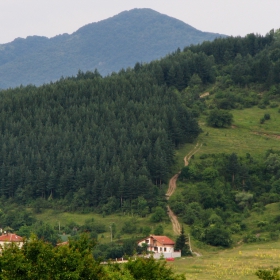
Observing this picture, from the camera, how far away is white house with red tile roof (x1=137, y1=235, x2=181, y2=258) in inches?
3792

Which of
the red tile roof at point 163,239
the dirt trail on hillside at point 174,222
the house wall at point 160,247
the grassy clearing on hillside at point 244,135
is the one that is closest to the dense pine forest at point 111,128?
the dirt trail on hillside at point 174,222

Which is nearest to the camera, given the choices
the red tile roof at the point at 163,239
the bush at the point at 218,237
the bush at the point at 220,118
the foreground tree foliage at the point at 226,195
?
the red tile roof at the point at 163,239

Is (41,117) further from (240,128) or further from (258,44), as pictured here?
(258,44)

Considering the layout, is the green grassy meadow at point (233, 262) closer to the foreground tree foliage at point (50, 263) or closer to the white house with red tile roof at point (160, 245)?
the white house with red tile roof at point (160, 245)

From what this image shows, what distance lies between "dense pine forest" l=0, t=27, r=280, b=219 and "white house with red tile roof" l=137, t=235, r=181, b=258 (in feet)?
55.1

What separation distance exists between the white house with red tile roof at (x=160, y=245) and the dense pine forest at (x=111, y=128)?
55.1 ft

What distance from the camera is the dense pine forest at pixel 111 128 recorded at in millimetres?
122375

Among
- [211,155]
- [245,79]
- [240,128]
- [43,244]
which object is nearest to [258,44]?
[245,79]

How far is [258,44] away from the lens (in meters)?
197

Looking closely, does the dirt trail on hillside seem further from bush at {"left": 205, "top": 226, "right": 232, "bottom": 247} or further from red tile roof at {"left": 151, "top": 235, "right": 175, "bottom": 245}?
red tile roof at {"left": 151, "top": 235, "right": 175, "bottom": 245}

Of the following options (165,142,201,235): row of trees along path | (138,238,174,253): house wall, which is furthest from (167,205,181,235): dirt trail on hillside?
(138,238,174,253): house wall

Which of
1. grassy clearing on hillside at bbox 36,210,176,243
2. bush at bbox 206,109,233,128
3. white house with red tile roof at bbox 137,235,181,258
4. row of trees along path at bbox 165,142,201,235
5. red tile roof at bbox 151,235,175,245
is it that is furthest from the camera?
bush at bbox 206,109,233,128

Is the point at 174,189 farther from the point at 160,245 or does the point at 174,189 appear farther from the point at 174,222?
the point at 160,245

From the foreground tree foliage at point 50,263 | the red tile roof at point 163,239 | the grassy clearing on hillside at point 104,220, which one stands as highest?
the foreground tree foliage at point 50,263
